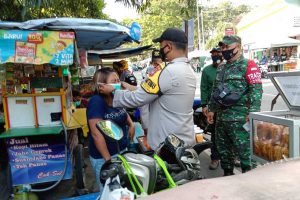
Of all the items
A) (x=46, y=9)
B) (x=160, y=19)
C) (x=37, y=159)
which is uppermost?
(x=160, y=19)

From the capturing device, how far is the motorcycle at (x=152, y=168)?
1.47 metres

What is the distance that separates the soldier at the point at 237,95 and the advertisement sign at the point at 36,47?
1.66m

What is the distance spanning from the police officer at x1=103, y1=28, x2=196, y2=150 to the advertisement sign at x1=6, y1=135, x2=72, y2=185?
64.5 inches

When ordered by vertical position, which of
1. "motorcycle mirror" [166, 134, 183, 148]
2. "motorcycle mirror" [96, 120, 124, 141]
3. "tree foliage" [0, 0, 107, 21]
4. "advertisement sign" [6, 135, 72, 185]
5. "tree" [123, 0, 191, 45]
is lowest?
"advertisement sign" [6, 135, 72, 185]

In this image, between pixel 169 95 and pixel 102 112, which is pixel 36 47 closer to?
pixel 102 112

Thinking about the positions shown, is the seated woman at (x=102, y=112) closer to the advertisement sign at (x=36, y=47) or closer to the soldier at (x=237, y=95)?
the advertisement sign at (x=36, y=47)

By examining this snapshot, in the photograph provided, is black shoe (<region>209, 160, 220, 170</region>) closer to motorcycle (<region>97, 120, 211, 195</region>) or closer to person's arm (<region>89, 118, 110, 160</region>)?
person's arm (<region>89, 118, 110, 160</region>)

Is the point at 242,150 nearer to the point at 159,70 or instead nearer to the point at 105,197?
the point at 159,70

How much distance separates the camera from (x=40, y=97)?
3.83 meters

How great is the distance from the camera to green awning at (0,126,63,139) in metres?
3.46

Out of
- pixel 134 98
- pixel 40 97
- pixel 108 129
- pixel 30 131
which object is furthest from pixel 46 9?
pixel 108 129

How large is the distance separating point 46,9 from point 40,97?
3630 mm

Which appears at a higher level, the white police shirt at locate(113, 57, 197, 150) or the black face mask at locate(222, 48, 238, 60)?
the black face mask at locate(222, 48, 238, 60)

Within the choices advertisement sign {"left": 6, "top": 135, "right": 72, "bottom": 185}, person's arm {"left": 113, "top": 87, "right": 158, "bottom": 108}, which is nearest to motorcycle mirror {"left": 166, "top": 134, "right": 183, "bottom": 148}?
person's arm {"left": 113, "top": 87, "right": 158, "bottom": 108}
